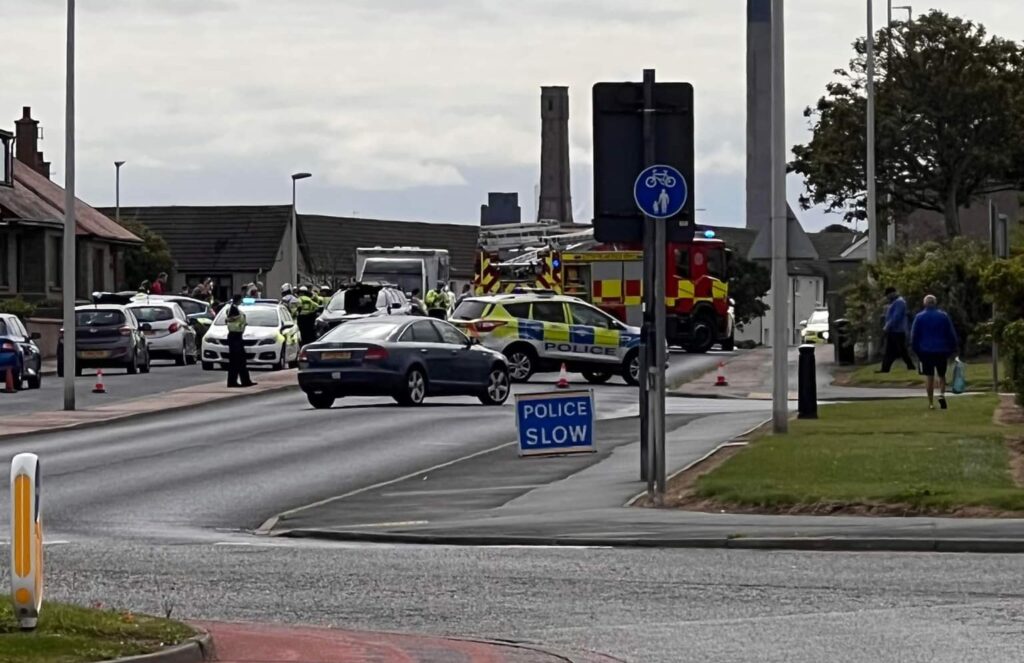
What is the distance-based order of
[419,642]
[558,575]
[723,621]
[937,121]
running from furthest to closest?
[937,121], [558,575], [723,621], [419,642]

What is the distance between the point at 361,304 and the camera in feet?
164

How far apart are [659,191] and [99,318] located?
28199mm

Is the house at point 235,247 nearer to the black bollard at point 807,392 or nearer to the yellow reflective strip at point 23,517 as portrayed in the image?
the black bollard at point 807,392

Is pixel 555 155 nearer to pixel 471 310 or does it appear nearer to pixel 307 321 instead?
pixel 307 321

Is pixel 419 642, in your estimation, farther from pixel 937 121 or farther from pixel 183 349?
pixel 937 121

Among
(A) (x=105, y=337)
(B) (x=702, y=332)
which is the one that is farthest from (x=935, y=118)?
(A) (x=105, y=337)

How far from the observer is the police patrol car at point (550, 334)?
39844mm

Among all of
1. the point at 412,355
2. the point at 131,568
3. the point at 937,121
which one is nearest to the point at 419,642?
the point at 131,568

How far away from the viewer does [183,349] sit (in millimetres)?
51094

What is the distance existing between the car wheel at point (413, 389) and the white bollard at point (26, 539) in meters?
23.0

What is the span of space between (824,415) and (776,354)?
13.1 ft

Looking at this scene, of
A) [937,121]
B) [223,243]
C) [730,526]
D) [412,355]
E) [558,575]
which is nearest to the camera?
[558,575]

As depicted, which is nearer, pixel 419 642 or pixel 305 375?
pixel 419 642

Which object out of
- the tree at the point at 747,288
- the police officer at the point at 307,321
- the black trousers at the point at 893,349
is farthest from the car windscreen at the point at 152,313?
the tree at the point at 747,288
